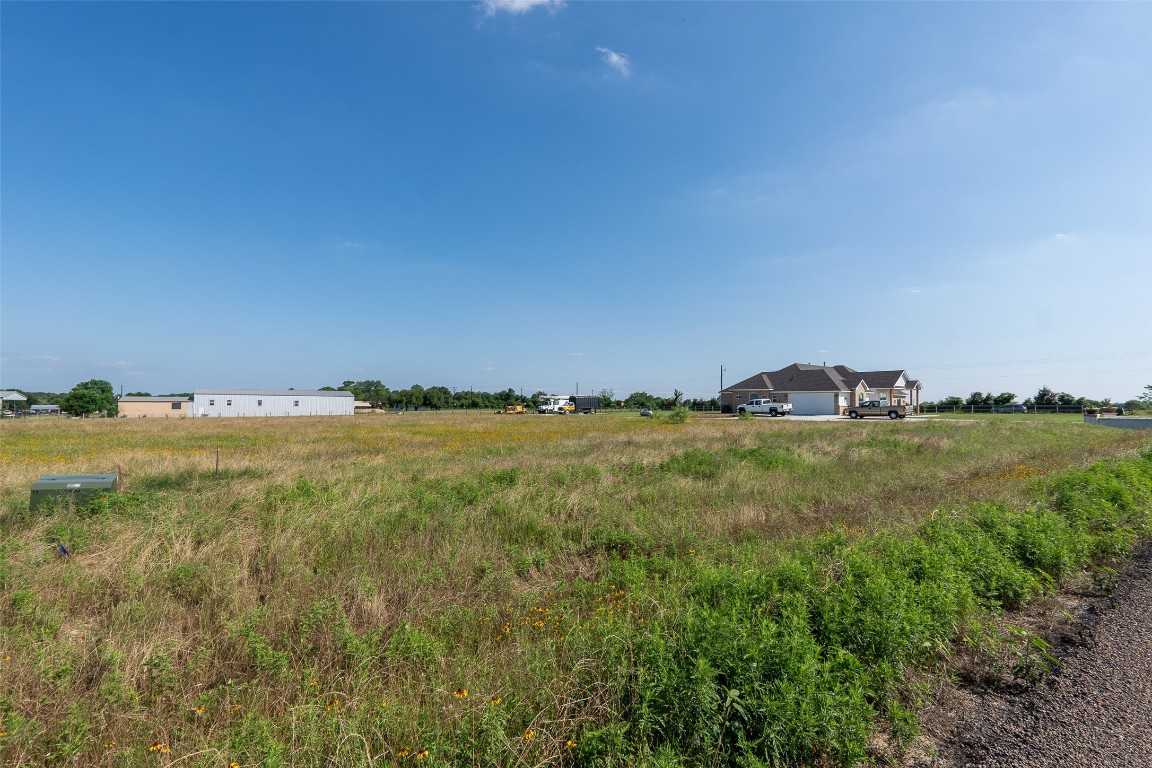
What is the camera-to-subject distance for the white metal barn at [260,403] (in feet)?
249

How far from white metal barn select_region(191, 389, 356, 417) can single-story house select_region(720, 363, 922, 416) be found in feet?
215

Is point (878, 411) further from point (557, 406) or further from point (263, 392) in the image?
point (263, 392)

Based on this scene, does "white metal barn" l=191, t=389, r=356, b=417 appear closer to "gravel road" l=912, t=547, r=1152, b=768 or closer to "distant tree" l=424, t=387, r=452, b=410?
"distant tree" l=424, t=387, r=452, b=410

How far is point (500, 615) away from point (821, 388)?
2567 inches

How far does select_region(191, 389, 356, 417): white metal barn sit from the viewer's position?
75875 mm

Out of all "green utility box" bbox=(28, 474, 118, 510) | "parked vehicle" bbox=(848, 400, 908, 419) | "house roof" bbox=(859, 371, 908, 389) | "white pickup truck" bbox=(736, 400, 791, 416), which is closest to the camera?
"green utility box" bbox=(28, 474, 118, 510)

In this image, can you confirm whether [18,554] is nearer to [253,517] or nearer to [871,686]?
[253,517]

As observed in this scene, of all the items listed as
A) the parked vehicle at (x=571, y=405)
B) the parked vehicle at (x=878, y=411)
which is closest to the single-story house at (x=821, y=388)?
the parked vehicle at (x=878, y=411)

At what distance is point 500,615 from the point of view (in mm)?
5262

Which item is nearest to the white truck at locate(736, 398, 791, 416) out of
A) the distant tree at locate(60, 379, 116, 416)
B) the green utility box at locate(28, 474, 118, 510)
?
the green utility box at locate(28, 474, 118, 510)

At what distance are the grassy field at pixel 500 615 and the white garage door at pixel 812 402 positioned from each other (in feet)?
176

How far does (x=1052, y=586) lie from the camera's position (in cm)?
587

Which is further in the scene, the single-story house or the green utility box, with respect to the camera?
the single-story house

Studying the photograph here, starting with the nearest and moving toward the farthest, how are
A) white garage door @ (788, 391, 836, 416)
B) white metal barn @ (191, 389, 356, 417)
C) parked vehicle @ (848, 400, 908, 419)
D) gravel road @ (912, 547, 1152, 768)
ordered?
1. gravel road @ (912, 547, 1152, 768)
2. parked vehicle @ (848, 400, 908, 419)
3. white garage door @ (788, 391, 836, 416)
4. white metal barn @ (191, 389, 356, 417)
